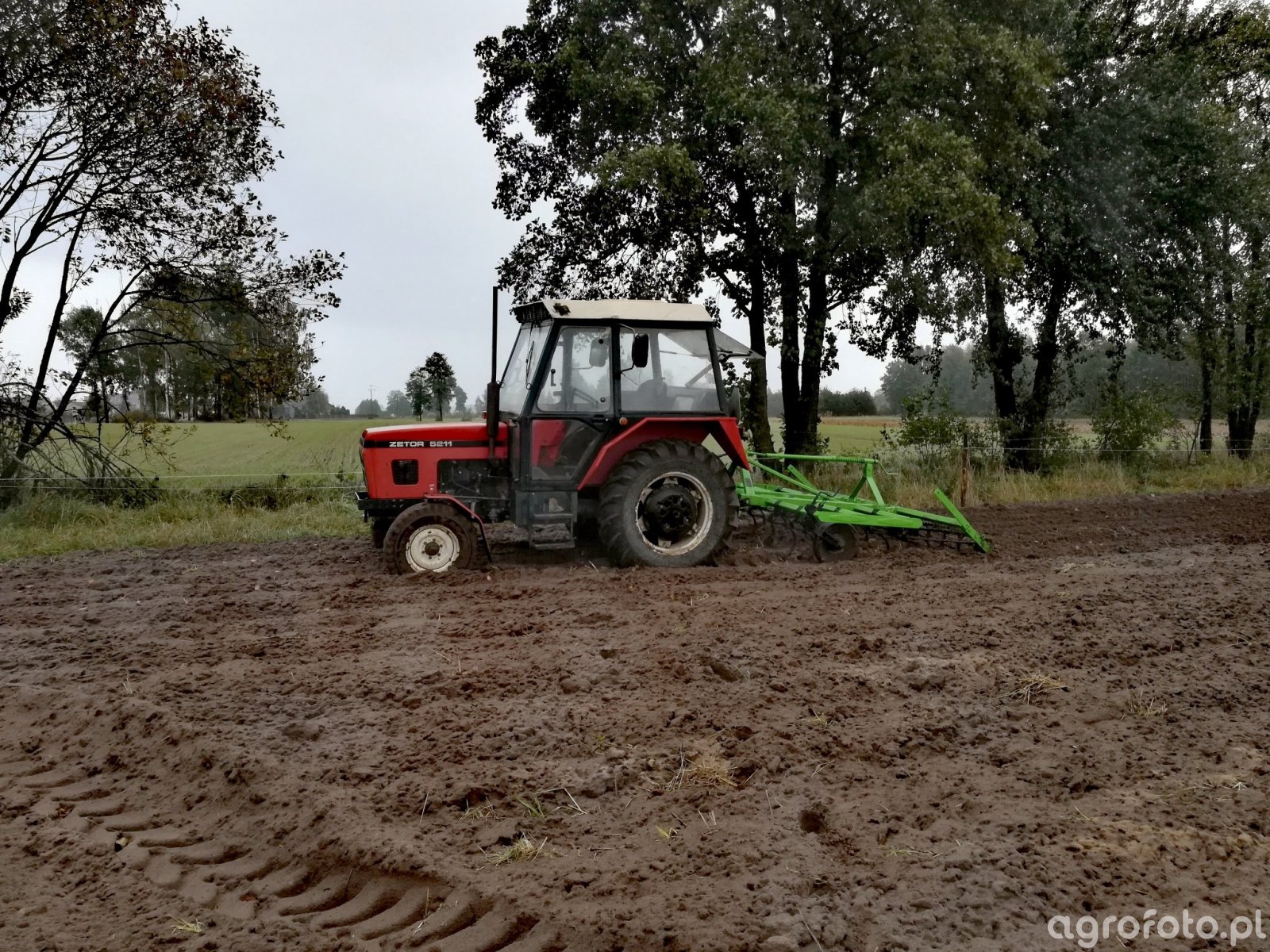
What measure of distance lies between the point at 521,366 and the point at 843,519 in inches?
112

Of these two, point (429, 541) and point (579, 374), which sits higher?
point (579, 374)

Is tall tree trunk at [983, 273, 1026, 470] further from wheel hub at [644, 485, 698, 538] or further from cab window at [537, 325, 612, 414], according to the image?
cab window at [537, 325, 612, 414]

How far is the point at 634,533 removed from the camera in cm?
824

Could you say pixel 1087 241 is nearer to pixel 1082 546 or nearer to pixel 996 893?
pixel 1082 546

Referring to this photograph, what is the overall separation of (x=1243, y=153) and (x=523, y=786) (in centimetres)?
1702

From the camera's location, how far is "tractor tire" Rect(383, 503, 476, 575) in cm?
788

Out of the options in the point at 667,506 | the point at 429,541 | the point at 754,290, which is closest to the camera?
the point at 429,541

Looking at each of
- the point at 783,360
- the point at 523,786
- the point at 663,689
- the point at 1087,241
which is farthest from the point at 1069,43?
the point at 523,786

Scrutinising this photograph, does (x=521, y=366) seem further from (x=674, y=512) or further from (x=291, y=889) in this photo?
(x=291, y=889)

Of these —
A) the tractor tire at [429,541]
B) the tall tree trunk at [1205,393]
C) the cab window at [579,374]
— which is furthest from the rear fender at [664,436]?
the tall tree trunk at [1205,393]

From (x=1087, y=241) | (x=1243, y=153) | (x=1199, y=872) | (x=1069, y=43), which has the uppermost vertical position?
(x=1069, y=43)

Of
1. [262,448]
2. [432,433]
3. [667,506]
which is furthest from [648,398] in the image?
[262,448]

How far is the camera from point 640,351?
309 inches

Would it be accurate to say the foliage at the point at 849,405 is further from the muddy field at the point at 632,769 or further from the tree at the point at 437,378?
the muddy field at the point at 632,769
